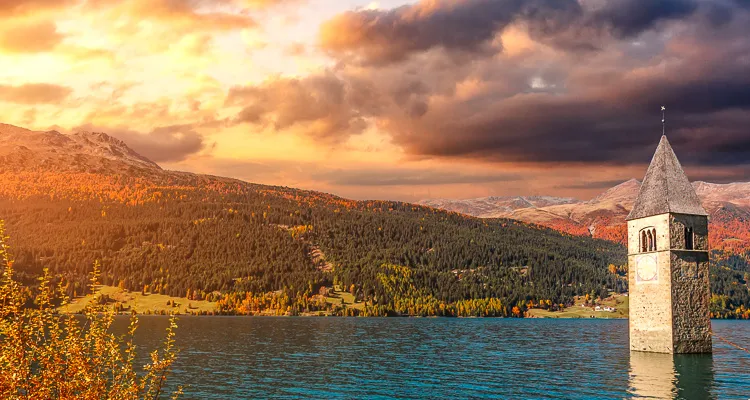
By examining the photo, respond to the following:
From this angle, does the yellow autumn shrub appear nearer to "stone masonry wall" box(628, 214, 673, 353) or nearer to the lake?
the lake

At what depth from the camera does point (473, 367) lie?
3381 inches

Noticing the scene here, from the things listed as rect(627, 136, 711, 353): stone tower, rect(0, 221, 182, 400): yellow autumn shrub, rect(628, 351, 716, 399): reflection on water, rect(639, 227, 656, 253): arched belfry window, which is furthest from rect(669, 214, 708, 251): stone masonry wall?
rect(0, 221, 182, 400): yellow autumn shrub

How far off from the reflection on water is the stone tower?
52.3 inches

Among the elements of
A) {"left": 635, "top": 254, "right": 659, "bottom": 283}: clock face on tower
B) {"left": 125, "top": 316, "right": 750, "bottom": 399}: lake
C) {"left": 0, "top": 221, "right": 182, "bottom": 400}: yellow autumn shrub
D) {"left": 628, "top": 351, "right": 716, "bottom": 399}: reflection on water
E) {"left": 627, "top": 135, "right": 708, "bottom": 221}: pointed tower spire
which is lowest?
{"left": 125, "top": 316, "right": 750, "bottom": 399}: lake

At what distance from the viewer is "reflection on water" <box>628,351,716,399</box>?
59.2m

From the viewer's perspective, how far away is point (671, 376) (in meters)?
66.6

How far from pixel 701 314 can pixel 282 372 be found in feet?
178

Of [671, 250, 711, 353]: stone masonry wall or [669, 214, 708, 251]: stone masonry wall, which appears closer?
[671, 250, 711, 353]: stone masonry wall

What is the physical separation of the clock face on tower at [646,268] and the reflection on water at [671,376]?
9762mm

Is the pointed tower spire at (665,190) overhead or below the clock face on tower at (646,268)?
overhead

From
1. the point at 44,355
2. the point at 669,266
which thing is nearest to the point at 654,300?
the point at 669,266

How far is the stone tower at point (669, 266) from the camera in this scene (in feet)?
254

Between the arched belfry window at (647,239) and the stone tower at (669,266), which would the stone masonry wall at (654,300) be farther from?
the arched belfry window at (647,239)

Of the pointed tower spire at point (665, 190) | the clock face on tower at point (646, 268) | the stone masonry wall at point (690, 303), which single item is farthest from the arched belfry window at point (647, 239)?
the stone masonry wall at point (690, 303)
